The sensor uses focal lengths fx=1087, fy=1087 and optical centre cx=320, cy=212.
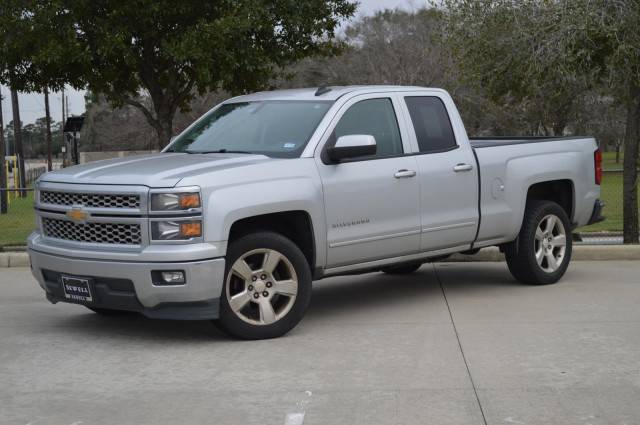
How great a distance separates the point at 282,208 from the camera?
823 cm

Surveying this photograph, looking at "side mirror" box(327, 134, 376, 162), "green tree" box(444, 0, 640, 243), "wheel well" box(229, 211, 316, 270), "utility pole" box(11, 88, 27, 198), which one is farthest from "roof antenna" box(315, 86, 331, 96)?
"utility pole" box(11, 88, 27, 198)

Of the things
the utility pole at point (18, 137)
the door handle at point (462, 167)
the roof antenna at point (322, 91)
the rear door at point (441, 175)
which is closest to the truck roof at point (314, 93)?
the roof antenna at point (322, 91)

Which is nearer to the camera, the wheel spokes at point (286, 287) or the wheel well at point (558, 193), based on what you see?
the wheel spokes at point (286, 287)

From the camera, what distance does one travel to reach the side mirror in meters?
8.55

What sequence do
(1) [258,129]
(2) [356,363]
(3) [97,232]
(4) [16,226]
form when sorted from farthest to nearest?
(4) [16,226]
(1) [258,129]
(3) [97,232]
(2) [356,363]

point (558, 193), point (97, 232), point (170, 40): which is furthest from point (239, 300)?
point (170, 40)

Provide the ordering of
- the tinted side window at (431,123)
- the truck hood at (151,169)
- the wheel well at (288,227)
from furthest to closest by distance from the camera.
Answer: the tinted side window at (431,123) < the wheel well at (288,227) < the truck hood at (151,169)

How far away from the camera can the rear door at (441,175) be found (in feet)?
31.1

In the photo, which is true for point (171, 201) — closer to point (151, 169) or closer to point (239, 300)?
point (151, 169)

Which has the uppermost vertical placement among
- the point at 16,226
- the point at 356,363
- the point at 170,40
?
the point at 170,40

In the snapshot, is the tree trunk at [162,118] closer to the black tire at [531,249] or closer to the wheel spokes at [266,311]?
the black tire at [531,249]

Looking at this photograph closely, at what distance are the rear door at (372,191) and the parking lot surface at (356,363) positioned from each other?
65 cm

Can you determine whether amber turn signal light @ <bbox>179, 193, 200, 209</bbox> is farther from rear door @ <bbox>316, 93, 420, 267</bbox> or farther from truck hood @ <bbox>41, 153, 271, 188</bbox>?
rear door @ <bbox>316, 93, 420, 267</bbox>

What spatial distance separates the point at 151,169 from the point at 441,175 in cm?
274
